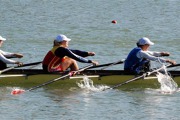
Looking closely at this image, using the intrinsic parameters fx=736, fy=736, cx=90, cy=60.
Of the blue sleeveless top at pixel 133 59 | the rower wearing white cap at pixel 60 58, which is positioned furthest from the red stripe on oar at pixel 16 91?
the blue sleeveless top at pixel 133 59

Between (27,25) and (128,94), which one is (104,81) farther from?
(27,25)

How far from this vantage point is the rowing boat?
51.8 feet

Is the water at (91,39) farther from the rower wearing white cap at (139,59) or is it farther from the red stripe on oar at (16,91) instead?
the rower wearing white cap at (139,59)

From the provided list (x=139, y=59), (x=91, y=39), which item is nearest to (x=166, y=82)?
(x=139, y=59)

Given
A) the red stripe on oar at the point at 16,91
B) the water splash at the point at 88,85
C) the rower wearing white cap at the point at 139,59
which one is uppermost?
the rower wearing white cap at the point at 139,59

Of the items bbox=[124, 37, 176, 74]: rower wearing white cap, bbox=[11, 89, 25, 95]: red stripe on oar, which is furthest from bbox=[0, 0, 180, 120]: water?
bbox=[124, 37, 176, 74]: rower wearing white cap

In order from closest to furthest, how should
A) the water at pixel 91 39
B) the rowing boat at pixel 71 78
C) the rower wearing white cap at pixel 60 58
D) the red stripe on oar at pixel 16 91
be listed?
the water at pixel 91 39, the red stripe on oar at pixel 16 91, the rowing boat at pixel 71 78, the rower wearing white cap at pixel 60 58

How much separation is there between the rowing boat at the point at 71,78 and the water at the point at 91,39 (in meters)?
0.22

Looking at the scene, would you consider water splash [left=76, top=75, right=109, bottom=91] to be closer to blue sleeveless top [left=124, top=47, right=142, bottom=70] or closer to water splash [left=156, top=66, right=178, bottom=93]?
blue sleeveless top [left=124, top=47, right=142, bottom=70]

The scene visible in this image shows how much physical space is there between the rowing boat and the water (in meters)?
0.22

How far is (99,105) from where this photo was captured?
14.5 metres

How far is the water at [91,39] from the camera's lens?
1410cm

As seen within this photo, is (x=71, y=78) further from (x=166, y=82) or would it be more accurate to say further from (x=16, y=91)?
(x=166, y=82)

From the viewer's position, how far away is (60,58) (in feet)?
52.7
